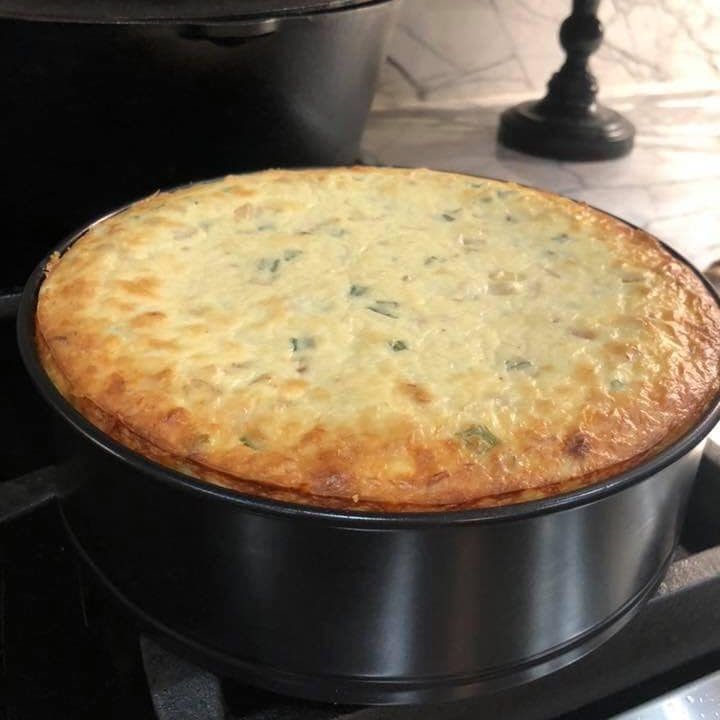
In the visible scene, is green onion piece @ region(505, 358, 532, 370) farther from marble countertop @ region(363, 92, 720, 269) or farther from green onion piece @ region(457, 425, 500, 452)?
marble countertop @ region(363, 92, 720, 269)

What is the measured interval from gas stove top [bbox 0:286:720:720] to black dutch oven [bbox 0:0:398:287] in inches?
5.7

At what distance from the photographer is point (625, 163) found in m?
1.88

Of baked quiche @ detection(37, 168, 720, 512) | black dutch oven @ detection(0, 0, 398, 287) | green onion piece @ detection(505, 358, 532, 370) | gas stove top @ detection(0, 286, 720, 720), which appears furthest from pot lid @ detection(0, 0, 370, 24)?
green onion piece @ detection(505, 358, 532, 370)

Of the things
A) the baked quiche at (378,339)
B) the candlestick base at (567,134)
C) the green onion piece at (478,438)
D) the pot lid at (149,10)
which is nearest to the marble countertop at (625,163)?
the candlestick base at (567,134)

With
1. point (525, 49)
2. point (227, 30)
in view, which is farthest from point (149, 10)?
point (525, 49)

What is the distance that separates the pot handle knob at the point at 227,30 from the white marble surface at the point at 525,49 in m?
0.98

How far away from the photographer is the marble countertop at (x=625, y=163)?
1654 mm

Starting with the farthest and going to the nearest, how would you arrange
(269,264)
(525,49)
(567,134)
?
(525,49)
(567,134)
(269,264)

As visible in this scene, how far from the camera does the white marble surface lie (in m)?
1.88

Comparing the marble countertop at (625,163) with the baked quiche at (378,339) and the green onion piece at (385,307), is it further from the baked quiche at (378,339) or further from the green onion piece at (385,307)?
the green onion piece at (385,307)

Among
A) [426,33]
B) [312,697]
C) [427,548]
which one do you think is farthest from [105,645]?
[426,33]

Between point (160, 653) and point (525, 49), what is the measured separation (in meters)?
1.68

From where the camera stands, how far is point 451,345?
74 cm

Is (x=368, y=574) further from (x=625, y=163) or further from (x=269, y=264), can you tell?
(x=625, y=163)
